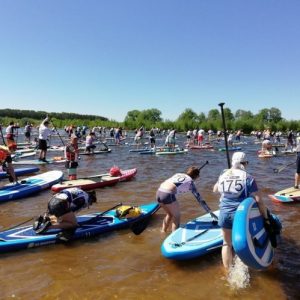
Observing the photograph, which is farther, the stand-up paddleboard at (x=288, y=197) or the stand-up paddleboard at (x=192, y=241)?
the stand-up paddleboard at (x=288, y=197)

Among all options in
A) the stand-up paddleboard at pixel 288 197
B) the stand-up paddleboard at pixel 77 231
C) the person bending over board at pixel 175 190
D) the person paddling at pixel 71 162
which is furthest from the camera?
the person paddling at pixel 71 162

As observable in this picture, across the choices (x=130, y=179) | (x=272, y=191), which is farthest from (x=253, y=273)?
(x=130, y=179)

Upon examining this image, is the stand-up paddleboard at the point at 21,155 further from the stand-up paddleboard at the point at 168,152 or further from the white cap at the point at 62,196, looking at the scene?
the white cap at the point at 62,196

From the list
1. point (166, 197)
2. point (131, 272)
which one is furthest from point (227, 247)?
point (166, 197)

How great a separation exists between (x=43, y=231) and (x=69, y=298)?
2.20 m

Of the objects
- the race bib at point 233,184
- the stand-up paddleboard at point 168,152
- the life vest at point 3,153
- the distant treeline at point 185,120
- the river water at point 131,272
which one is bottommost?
the river water at point 131,272

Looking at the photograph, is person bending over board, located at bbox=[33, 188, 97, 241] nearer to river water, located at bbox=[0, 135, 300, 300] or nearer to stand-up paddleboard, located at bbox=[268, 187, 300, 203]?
river water, located at bbox=[0, 135, 300, 300]

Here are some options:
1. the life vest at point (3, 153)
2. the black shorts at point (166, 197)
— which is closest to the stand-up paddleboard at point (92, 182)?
the life vest at point (3, 153)

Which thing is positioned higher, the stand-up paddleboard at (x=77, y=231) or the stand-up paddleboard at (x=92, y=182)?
the stand-up paddleboard at (x=92, y=182)

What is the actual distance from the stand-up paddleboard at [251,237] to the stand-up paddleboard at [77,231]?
108 inches

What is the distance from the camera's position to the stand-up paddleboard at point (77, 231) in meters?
6.45

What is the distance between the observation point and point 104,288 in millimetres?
5156

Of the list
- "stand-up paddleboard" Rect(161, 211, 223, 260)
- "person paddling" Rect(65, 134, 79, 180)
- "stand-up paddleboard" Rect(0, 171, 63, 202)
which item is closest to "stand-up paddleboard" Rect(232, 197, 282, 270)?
"stand-up paddleboard" Rect(161, 211, 223, 260)

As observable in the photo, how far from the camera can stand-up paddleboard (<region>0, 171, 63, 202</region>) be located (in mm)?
10291
